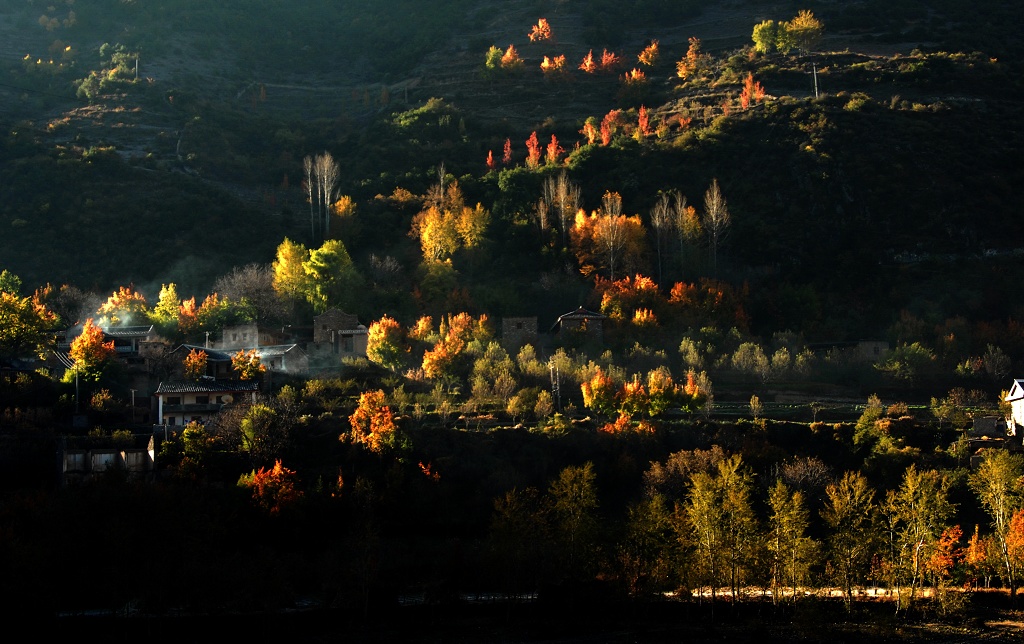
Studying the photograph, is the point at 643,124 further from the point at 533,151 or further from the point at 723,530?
the point at 723,530

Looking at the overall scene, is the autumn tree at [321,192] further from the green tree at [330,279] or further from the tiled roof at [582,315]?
the tiled roof at [582,315]

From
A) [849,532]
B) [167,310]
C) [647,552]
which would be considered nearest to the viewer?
[849,532]

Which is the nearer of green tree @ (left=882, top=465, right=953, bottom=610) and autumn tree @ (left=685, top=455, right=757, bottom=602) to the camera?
green tree @ (left=882, top=465, right=953, bottom=610)

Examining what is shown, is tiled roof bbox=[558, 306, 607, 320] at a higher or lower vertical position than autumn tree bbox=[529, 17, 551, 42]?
lower

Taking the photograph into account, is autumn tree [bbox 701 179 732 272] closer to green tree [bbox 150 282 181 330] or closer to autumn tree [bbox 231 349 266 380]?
autumn tree [bbox 231 349 266 380]

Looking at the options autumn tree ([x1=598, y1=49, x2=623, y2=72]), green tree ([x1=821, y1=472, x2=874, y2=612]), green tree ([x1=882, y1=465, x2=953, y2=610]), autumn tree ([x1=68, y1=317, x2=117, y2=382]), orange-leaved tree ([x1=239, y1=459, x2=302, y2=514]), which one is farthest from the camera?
autumn tree ([x1=598, y1=49, x2=623, y2=72])

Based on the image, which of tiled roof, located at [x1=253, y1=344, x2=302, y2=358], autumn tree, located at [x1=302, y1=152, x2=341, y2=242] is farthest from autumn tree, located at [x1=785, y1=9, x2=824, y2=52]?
tiled roof, located at [x1=253, y1=344, x2=302, y2=358]

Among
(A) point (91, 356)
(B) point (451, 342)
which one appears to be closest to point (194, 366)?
(A) point (91, 356)
